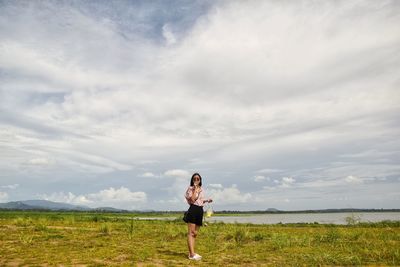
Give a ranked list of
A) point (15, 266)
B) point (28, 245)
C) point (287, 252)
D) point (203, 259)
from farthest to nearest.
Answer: point (28, 245) < point (287, 252) < point (203, 259) < point (15, 266)

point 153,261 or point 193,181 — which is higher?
point 193,181

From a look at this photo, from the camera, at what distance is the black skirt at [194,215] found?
1004 cm

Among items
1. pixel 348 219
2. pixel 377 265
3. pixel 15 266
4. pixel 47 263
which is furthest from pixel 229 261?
pixel 348 219

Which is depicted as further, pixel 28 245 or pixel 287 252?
pixel 28 245

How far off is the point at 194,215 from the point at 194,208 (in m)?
0.19

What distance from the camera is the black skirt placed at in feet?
32.9

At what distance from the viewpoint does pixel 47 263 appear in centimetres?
910

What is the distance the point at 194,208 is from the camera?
1009cm

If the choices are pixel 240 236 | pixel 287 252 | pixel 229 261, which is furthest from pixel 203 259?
pixel 240 236

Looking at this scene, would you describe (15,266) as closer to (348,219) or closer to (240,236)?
(240,236)

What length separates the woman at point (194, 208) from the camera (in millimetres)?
10039

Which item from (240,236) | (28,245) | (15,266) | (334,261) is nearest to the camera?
(15,266)

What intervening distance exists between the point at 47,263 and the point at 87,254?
1.88 m

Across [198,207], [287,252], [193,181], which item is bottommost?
[287,252]
